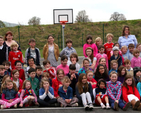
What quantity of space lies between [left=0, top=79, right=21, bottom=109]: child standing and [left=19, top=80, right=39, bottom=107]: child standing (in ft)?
0.42

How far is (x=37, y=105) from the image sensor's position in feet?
17.3

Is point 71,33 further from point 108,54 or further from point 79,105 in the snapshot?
point 79,105

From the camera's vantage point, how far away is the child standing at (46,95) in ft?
16.9

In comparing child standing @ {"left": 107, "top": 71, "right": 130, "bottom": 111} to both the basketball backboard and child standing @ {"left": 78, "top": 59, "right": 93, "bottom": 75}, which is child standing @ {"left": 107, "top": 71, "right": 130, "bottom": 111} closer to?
child standing @ {"left": 78, "top": 59, "right": 93, "bottom": 75}

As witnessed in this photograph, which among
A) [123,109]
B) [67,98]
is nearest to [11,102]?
[67,98]

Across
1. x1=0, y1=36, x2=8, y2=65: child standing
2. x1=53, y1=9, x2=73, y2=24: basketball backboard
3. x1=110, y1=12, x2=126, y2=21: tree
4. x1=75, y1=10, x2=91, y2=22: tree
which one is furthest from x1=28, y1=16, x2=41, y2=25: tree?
x1=0, y1=36, x2=8, y2=65: child standing

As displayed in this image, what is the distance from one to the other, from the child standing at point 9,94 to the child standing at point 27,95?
5.0 inches

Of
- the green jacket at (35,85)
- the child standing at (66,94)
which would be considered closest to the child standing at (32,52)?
the green jacket at (35,85)

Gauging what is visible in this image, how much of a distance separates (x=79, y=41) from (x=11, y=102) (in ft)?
77.4

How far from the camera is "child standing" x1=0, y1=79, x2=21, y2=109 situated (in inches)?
198

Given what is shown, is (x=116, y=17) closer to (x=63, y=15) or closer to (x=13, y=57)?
(x=63, y=15)

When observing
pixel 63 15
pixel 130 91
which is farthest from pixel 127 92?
pixel 63 15

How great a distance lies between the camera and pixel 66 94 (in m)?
5.30

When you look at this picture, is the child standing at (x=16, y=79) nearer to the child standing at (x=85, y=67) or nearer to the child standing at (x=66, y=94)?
the child standing at (x=66, y=94)
